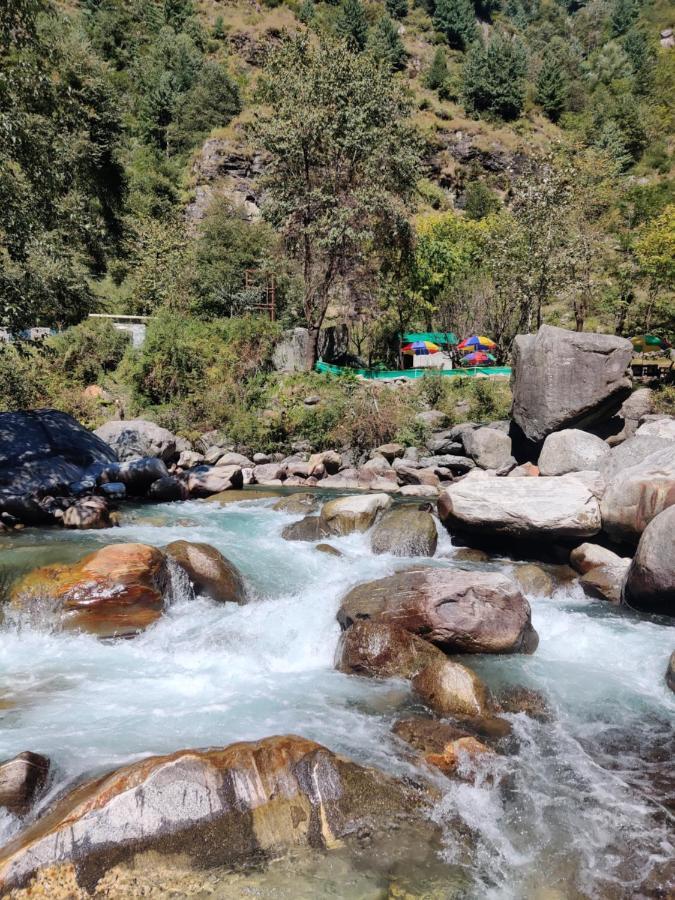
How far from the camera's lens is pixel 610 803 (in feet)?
16.2

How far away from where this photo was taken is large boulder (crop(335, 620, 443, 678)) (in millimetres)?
7023

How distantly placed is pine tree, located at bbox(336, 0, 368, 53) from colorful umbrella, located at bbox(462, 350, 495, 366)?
218 feet

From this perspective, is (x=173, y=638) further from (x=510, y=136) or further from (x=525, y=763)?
(x=510, y=136)

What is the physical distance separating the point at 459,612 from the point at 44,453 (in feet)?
34.0

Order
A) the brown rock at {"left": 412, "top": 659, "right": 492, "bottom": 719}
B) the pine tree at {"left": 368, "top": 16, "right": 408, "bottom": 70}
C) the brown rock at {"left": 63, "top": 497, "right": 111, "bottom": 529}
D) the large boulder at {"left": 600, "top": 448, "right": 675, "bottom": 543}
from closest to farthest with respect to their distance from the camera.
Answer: the brown rock at {"left": 412, "top": 659, "right": 492, "bottom": 719} < the large boulder at {"left": 600, "top": 448, "right": 675, "bottom": 543} < the brown rock at {"left": 63, "top": 497, "right": 111, "bottom": 529} < the pine tree at {"left": 368, "top": 16, "right": 408, "bottom": 70}

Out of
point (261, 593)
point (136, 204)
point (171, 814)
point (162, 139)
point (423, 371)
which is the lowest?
point (261, 593)

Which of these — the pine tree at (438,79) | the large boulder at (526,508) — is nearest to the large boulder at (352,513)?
the large boulder at (526,508)

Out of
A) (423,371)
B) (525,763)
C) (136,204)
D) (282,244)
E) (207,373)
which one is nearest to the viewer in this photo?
(525,763)

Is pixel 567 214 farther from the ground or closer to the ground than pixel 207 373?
farther from the ground

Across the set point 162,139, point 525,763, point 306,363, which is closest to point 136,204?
point 162,139

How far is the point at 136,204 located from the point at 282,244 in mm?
24123

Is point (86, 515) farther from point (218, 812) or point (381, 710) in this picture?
point (218, 812)

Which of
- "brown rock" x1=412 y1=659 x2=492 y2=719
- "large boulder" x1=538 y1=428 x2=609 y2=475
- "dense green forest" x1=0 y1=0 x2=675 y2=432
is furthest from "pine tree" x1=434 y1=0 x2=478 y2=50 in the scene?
"brown rock" x1=412 y1=659 x2=492 y2=719

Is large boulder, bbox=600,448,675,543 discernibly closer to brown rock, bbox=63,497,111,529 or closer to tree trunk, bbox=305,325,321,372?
brown rock, bbox=63,497,111,529
